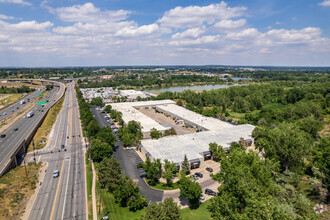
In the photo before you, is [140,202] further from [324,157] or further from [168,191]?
[324,157]

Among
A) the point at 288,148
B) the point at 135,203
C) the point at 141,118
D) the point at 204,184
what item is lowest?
the point at 204,184

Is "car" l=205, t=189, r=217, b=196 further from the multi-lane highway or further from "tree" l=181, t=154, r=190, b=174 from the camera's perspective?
the multi-lane highway

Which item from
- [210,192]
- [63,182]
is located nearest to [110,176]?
[63,182]

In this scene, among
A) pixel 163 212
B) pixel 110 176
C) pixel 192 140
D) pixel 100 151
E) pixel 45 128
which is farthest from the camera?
pixel 45 128

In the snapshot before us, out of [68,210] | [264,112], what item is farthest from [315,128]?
[68,210]

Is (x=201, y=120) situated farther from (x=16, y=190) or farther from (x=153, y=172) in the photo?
(x=16, y=190)

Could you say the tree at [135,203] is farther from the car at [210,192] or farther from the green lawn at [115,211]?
the car at [210,192]

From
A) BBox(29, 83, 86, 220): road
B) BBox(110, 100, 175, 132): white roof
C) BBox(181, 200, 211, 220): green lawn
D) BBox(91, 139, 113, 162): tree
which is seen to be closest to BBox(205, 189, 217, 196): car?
BBox(181, 200, 211, 220): green lawn
